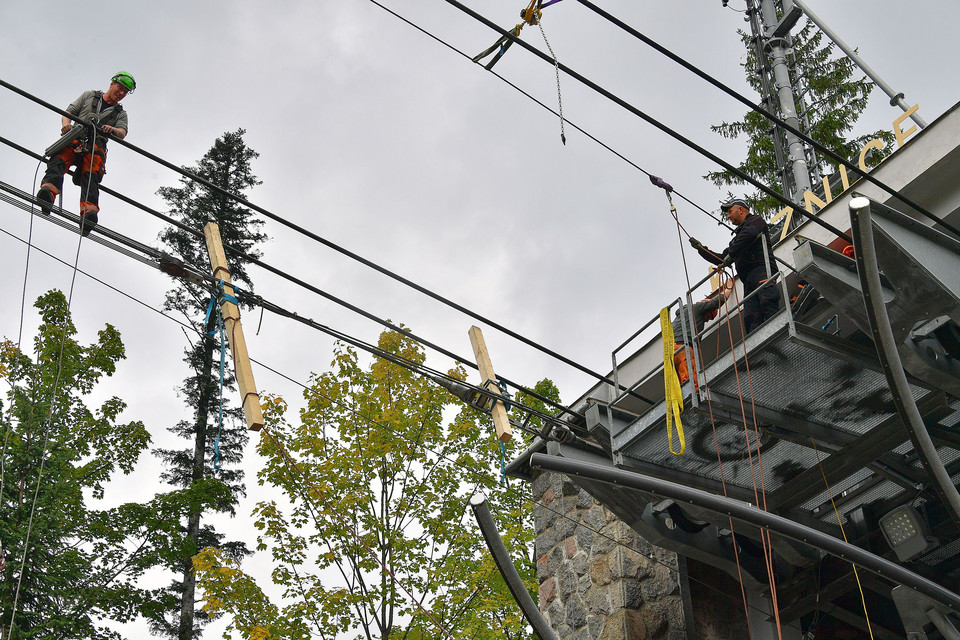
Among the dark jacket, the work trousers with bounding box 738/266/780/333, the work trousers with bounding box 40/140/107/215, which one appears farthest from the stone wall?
the work trousers with bounding box 40/140/107/215

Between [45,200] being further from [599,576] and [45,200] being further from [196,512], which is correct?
[196,512]

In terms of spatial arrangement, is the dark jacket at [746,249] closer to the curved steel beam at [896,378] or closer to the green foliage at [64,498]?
the curved steel beam at [896,378]

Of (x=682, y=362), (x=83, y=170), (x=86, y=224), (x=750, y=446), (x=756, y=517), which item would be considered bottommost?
(x=756, y=517)

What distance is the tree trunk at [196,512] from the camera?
25875 mm

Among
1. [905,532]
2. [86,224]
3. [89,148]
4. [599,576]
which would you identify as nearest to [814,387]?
[905,532]

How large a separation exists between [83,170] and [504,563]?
5657 millimetres

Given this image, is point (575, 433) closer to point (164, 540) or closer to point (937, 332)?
point (937, 332)

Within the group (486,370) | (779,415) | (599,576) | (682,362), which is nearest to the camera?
(779,415)

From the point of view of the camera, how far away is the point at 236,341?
28.1 feet

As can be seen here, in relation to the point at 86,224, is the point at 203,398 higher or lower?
higher

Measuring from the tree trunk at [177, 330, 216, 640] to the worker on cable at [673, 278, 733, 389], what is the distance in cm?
1356

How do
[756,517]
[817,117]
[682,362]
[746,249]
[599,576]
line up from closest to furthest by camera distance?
[756,517], [682,362], [746,249], [599,576], [817,117]

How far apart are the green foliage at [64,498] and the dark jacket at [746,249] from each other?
50.6 feet

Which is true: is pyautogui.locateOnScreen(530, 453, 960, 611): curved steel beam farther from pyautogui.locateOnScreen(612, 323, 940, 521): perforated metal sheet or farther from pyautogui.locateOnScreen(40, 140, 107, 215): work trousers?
pyautogui.locateOnScreen(40, 140, 107, 215): work trousers
